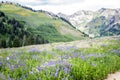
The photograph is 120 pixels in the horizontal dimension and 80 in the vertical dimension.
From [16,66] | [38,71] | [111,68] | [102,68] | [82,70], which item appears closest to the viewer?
[38,71]

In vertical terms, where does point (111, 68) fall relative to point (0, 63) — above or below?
below

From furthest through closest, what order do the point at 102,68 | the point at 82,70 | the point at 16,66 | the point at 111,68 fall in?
the point at 111,68, the point at 102,68, the point at 82,70, the point at 16,66

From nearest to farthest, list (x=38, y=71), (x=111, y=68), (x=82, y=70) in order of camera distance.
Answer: (x=38, y=71)
(x=82, y=70)
(x=111, y=68)

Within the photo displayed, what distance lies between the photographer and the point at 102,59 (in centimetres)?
1662

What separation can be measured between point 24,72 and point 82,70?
2967 millimetres

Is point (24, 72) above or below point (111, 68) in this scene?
above

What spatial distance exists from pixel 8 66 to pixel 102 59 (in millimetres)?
6754

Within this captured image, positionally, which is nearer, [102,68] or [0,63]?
[0,63]

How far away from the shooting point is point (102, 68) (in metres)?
14.8

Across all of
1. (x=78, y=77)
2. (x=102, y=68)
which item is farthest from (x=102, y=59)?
(x=78, y=77)

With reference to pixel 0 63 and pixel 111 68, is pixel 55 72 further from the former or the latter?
pixel 111 68

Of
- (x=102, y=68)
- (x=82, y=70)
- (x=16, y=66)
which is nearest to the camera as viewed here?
(x=16, y=66)

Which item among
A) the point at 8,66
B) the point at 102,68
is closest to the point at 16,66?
the point at 8,66

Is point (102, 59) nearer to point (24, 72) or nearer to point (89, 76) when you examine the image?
point (89, 76)
